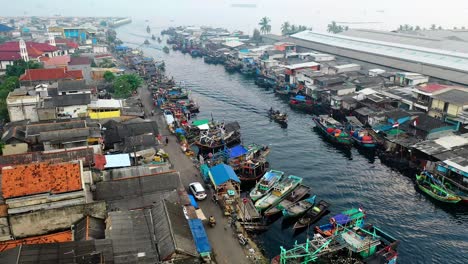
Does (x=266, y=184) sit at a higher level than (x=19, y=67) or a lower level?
lower

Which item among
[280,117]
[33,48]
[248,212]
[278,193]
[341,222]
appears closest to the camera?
[341,222]

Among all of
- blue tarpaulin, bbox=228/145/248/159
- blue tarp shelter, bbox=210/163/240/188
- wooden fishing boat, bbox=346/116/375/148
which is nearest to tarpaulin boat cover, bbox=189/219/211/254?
blue tarp shelter, bbox=210/163/240/188

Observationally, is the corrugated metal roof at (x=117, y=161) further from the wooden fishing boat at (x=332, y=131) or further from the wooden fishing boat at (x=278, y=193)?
the wooden fishing boat at (x=332, y=131)

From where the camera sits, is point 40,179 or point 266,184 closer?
point 40,179

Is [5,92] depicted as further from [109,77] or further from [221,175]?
[221,175]

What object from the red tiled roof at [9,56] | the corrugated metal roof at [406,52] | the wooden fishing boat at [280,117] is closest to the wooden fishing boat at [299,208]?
the wooden fishing boat at [280,117]

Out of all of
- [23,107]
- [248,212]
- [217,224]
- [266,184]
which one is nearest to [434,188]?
[266,184]

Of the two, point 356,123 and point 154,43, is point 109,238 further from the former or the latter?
point 154,43

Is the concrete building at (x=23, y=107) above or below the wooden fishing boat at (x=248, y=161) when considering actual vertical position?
above
